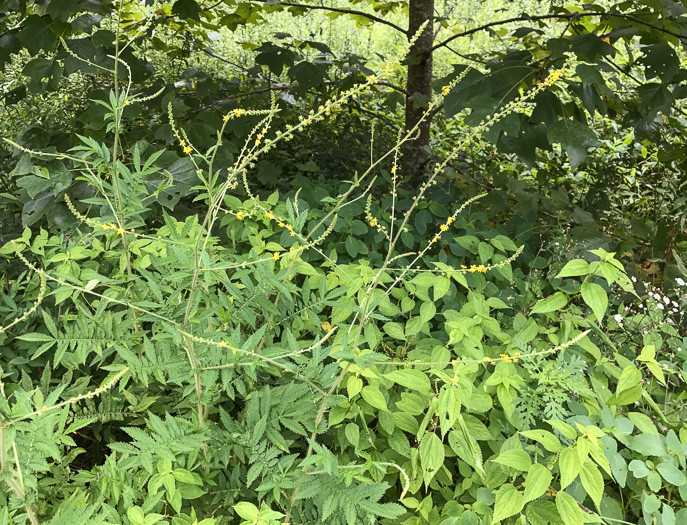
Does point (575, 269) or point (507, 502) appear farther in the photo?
point (575, 269)

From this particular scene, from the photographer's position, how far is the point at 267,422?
117 centimetres

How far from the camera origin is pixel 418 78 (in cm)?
288

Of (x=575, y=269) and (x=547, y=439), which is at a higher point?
(x=575, y=269)

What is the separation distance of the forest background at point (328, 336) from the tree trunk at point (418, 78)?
0.07 ft

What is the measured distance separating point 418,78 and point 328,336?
223 centimetres

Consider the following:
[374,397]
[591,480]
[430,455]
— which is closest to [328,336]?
[374,397]

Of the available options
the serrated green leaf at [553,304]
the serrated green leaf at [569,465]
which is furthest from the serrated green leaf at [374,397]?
the serrated green leaf at [553,304]

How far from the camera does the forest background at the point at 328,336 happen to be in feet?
3.47

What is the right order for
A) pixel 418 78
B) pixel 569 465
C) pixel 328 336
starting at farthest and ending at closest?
1. pixel 418 78
2. pixel 328 336
3. pixel 569 465

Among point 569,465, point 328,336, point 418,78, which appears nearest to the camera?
point 569,465

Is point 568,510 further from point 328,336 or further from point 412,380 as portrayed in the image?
point 328,336

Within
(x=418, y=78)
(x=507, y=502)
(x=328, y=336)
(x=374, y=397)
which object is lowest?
(x=507, y=502)

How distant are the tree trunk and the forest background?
0.07 feet

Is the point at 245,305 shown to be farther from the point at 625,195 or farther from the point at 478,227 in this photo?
the point at 625,195
